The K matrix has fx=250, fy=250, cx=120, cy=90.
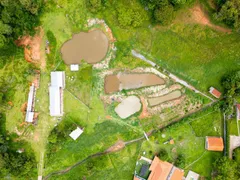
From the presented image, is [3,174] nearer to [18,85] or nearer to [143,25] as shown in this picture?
[18,85]

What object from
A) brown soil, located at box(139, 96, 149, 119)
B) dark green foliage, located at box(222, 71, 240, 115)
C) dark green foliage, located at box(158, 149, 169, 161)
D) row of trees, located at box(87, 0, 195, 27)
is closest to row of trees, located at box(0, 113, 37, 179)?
brown soil, located at box(139, 96, 149, 119)

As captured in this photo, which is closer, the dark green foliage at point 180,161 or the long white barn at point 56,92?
the long white barn at point 56,92

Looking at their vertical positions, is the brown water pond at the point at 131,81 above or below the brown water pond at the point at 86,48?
below

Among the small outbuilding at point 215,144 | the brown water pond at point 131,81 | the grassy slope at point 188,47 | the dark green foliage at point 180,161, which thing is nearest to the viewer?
the small outbuilding at point 215,144

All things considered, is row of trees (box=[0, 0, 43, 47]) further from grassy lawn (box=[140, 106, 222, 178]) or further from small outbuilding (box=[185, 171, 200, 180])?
small outbuilding (box=[185, 171, 200, 180])

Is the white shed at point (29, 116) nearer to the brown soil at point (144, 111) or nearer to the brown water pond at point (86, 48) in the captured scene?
the brown water pond at point (86, 48)

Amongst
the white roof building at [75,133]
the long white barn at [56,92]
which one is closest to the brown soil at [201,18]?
the long white barn at [56,92]

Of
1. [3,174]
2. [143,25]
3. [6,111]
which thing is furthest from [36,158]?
[143,25]

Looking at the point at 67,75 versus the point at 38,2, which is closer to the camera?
the point at 38,2

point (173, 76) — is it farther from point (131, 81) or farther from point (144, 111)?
point (144, 111)
